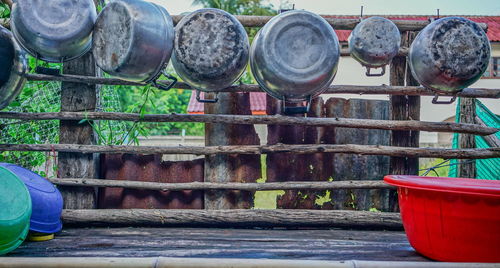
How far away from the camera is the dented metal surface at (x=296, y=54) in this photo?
2.36 metres

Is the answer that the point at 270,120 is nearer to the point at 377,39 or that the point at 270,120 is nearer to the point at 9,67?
the point at 377,39

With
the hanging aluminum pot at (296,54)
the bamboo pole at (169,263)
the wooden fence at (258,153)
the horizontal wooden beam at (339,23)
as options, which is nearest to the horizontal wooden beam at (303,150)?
the wooden fence at (258,153)

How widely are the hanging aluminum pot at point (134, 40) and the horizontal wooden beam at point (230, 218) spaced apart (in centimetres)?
120

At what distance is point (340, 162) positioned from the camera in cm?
322

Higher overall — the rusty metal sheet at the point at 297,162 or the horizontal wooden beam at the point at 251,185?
the rusty metal sheet at the point at 297,162

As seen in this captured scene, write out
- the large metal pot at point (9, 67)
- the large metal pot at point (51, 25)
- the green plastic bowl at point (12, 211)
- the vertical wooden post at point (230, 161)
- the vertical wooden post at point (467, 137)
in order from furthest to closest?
1. the vertical wooden post at point (467, 137)
2. the vertical wooden post at point (230, 161)
3. the large metal pot at point (9, 67)
4. the large metal pot at point (51, 25)
5. the green plastic bowl at point (12, 211)

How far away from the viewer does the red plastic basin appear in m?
1.96

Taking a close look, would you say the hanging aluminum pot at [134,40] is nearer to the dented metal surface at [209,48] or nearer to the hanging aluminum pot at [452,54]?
the dented metal surface at [209,48]

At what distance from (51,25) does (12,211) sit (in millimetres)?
1185

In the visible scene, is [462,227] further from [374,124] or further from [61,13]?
[61,13]

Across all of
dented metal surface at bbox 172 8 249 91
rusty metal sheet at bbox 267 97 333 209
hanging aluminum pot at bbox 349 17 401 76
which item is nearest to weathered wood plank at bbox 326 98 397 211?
rusty metal sheet at bbox 267 97 333 209

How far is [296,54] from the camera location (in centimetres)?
240

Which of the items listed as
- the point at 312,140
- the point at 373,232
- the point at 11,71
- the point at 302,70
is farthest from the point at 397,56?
the point at 11,71

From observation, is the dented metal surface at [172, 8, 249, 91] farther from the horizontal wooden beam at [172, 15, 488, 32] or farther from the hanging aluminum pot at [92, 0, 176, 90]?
the horizontal wooden beam at [172, 15, 488, 32]
